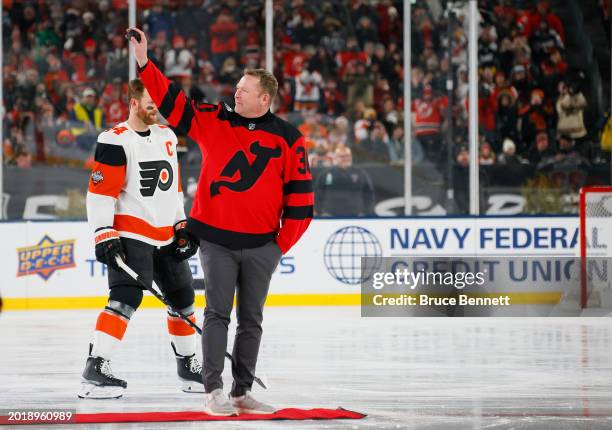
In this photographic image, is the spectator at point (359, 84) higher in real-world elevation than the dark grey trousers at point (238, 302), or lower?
higher

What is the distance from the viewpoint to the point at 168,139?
6324mm

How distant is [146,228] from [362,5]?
30.4 ft

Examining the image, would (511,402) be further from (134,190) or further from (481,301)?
(481,301)

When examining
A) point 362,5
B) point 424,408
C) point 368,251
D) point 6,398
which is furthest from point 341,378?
point 362,5

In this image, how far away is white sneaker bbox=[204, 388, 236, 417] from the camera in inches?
207

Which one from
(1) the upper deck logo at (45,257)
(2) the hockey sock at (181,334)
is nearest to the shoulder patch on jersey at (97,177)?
(2) the hockey sock at (181,334)

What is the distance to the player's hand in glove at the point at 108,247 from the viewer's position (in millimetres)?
5902

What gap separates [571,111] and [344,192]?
9.16 ft

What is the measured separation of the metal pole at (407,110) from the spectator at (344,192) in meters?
0.40

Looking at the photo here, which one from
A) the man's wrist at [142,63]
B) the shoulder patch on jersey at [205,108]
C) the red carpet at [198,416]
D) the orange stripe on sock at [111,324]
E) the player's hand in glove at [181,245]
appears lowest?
the red carpet at [198,416]

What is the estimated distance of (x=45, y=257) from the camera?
12016mm

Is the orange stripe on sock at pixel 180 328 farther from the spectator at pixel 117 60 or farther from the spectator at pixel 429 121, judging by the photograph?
the spectator at pixel 117 60

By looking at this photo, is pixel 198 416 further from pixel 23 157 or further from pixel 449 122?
pixel 23 157

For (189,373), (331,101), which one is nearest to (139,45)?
(189,373)
